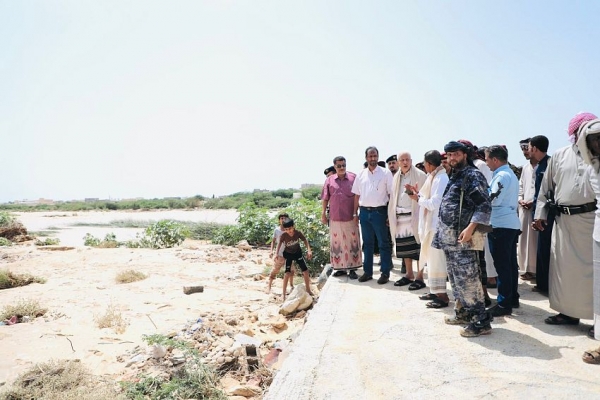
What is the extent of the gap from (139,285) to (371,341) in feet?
22.5

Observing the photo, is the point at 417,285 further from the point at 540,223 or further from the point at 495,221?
the point at 540,223

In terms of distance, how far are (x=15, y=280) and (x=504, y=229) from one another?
34.6 feet

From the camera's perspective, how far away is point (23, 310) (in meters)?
6.75

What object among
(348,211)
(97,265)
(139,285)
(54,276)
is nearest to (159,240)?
(97,265)

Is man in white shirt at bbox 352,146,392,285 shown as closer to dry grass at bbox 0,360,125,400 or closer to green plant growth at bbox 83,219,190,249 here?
dry grass at bbox 0,360,125,400

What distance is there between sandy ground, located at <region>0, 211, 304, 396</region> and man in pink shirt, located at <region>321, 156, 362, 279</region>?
118 centimetres

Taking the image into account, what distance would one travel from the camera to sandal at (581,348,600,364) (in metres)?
2.92

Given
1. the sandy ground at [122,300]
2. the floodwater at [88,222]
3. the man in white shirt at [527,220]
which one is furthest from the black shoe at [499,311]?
the floodwater at [88,222]

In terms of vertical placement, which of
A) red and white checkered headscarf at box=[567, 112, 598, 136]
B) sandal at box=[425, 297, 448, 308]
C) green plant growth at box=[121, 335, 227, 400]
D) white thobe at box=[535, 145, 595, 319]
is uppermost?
red and white checkered headscarf at box=[567, 112, 598, 136]

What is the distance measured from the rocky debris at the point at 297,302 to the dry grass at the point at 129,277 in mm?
4886

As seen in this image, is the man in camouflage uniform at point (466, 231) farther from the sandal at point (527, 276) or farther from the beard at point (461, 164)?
the sandal at point (527, 276)

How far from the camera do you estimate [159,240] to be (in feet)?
48.2

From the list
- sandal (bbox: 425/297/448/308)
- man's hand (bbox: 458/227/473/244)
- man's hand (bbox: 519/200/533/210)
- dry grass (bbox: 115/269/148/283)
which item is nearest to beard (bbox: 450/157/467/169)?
man's hand (bbox: 458/227/473/244)

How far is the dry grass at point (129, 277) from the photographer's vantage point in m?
9.24
